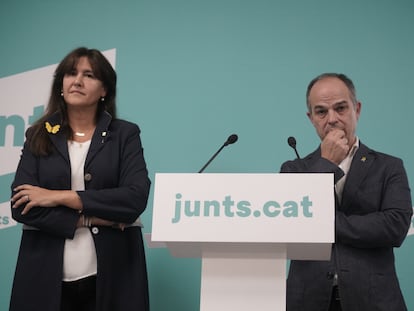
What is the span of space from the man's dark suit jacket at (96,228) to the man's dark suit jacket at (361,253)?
62 centimetres

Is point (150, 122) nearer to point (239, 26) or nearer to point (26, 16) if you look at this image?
point (239, 26)

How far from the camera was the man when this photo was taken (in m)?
2.24

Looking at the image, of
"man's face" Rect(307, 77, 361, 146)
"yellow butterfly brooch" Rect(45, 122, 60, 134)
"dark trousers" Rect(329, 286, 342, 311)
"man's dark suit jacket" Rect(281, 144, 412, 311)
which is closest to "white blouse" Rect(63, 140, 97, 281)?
"yellow butterfly brooch" Rect(45, 122, 60, 134)

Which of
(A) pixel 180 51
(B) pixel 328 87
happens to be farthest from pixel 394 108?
(A) pixel 180 51

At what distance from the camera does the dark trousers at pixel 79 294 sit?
234 centimetres

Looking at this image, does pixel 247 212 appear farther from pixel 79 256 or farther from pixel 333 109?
pixel 333 109

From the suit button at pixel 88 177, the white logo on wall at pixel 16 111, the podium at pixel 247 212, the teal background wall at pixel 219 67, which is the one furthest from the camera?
the white logo on wall at pixel 16 111

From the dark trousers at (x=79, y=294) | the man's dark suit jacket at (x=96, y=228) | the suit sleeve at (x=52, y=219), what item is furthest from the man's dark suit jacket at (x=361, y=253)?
the suit sleeve at (x=52, y=219)

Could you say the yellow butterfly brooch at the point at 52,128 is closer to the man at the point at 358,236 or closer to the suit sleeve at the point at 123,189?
the suit sleeve at the point at 123,189

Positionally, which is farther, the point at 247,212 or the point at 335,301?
the point at 335,301

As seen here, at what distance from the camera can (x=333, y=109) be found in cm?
264

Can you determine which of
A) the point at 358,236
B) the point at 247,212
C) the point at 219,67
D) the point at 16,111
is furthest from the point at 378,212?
the point at 16,111

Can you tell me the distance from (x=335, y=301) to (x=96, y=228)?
913 mm

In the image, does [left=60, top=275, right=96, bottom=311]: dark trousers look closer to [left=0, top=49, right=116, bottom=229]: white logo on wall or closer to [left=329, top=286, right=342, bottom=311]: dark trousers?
[left=329, top=286, right=342, bottom=311]: dark trousers
